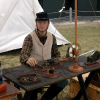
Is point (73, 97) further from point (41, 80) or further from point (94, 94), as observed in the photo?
point (41, 80)

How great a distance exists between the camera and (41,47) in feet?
9.00

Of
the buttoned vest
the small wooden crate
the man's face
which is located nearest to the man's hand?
the buttoned vest

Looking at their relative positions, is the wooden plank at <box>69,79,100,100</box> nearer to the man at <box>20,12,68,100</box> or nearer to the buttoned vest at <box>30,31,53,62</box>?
the man at <box>20,12,68,100</box>

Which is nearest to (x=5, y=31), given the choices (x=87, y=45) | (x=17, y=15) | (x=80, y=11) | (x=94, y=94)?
(x=17, y=15)

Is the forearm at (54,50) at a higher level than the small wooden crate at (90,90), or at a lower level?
higher

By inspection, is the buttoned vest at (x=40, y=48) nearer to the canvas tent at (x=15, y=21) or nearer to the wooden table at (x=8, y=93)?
the wooden table at (x=8, y=93)

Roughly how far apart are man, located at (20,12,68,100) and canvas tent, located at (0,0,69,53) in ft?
10.5

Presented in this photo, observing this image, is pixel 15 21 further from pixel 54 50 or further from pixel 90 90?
pixel 90 90

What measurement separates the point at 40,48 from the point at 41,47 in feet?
0.06

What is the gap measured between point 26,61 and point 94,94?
1.16 m

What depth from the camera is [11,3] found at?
225 inches

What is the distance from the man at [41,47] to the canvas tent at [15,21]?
320cm

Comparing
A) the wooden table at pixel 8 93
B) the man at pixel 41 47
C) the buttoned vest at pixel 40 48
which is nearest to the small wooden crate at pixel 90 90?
the man at pixel 41 47

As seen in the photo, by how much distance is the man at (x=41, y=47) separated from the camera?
2.59 metres
